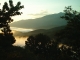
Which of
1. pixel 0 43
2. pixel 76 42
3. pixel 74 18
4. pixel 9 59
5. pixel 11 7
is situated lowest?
pixel 9 59

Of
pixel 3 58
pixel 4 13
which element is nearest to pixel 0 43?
pixel 4 13

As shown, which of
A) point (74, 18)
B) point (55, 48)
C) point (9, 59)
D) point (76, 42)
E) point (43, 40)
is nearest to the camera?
point (76, 42)

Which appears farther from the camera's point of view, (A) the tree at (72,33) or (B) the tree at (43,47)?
(B) the tree at (43,47)

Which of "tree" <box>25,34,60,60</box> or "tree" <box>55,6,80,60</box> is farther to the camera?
"tree" <box>25,34,60,60</box>

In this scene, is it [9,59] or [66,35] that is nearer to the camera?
[66,35]

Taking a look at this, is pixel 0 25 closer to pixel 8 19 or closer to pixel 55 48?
pixel 8 19

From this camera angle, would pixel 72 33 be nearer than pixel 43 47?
Yes

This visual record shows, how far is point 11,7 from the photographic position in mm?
15828

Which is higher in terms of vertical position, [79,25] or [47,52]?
[79,25]

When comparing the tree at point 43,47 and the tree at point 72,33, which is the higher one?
the tree at point 72,33

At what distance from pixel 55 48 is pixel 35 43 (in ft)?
32.8

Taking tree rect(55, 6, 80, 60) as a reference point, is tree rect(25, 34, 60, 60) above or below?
below

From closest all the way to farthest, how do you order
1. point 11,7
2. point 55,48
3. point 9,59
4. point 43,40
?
point 11,7, point 9,59, point 55,48, point 43,40

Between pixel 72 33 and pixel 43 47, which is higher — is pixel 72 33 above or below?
above
